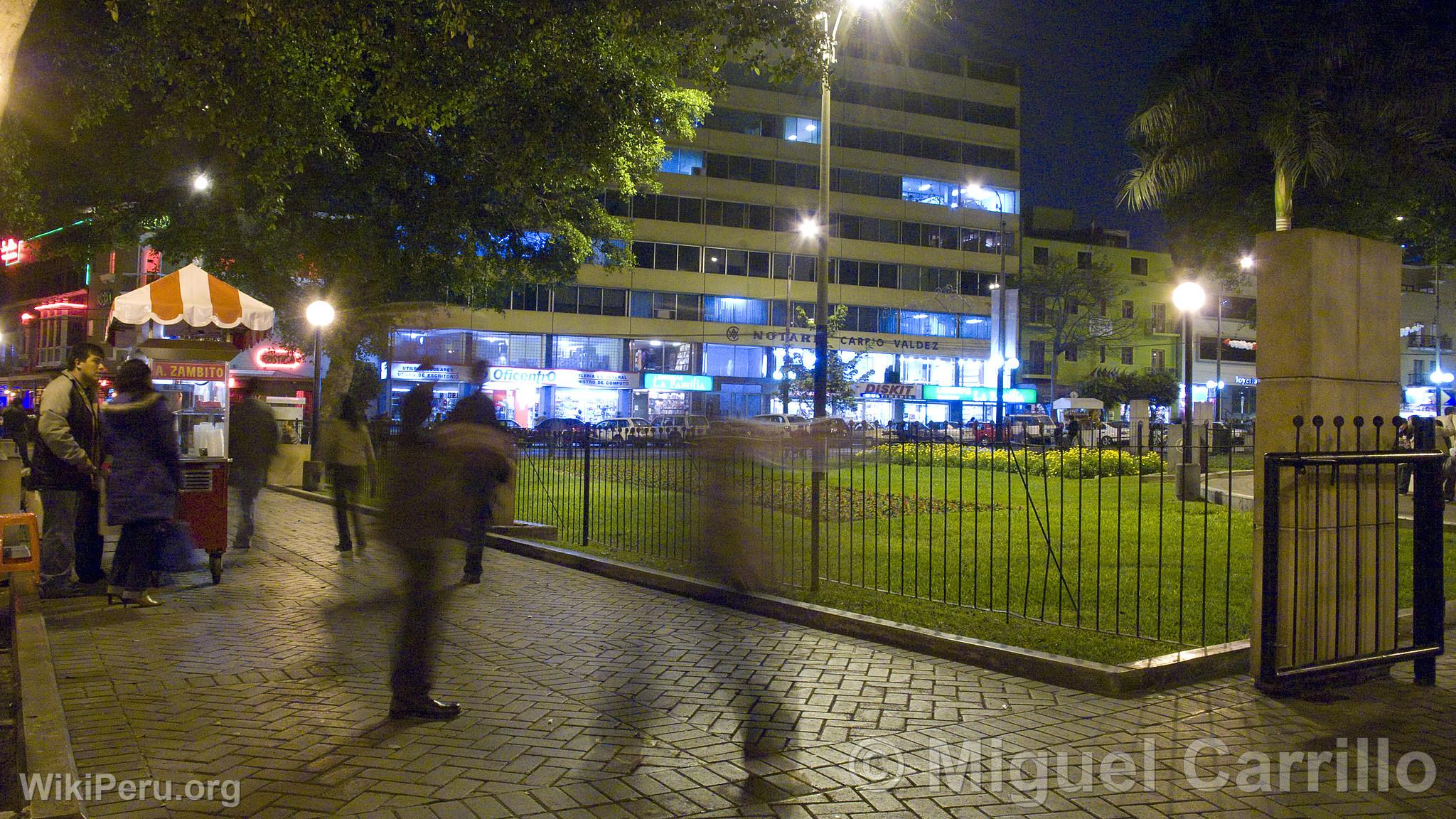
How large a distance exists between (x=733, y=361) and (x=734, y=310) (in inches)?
114

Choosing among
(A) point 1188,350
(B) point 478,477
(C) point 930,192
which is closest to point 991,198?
(C) point 930,192

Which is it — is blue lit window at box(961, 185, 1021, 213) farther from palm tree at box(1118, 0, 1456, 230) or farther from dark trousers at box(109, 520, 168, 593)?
dark trousers at box(109, 520, 168, 593)

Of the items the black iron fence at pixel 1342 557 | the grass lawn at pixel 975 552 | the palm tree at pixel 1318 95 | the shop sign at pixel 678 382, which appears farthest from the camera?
the shop sign at pixel 678 382

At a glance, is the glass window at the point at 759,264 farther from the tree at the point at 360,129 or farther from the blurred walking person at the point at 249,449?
the blurred walking person at the point at 249,449

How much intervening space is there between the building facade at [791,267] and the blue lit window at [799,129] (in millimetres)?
89

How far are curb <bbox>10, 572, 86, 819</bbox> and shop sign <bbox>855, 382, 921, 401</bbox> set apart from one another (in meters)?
42.2

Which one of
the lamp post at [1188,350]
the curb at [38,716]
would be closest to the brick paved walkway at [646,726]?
the curb at [38,716]

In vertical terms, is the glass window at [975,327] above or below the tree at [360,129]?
above

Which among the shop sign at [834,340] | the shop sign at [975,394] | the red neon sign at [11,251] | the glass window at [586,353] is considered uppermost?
the red neon sign at [11,251]

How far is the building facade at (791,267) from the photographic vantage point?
49094mm

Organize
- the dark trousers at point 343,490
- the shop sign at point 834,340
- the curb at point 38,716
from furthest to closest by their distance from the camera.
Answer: the shop sign at point 834,340
the dark trousers at point 343,490
the curb at point 38,716

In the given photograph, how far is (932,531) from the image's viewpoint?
11203 mm

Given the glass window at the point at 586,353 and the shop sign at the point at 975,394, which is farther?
the shop sign at the point at 975,394

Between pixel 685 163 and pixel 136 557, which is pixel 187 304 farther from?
pixel 685 163
